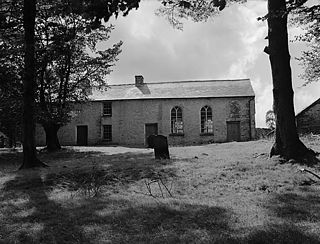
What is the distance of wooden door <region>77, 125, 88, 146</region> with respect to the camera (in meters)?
38.1

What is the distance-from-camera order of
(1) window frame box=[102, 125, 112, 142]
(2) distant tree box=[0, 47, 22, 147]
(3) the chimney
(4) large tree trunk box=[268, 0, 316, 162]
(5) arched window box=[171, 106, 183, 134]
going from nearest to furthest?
1. (4) large tree trunk box=[268, 0, 316, 162]
2. (2) distant tree box=[0, 47, 22, 147]
3. (5) arched window box=[171, 106, 183, 134]
4. (1) window frame box=[102, 125, 112, 142]
5. (3) the chimney

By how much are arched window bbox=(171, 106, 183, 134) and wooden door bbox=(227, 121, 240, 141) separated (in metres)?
4.64

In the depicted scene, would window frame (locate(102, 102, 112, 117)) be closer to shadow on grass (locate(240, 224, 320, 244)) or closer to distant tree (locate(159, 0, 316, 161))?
distant tree (locate(159, 0, 316, 161))

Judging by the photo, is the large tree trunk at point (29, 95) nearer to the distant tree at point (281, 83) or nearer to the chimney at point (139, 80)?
the distant tree at point (281, 83)

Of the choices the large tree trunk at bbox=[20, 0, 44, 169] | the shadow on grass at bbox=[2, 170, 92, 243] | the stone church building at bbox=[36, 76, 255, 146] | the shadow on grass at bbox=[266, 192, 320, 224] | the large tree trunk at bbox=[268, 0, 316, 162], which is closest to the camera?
the shadow on grass at bbox=[2, 170, 92, 243]

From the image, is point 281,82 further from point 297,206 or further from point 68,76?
point 68,76

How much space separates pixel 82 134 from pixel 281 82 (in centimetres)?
2830

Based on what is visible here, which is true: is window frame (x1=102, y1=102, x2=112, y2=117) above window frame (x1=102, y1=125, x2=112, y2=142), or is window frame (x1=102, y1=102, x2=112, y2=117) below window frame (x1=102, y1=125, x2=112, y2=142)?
above

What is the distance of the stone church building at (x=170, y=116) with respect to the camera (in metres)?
35.8

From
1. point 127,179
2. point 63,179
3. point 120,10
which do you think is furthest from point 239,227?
point 63,179

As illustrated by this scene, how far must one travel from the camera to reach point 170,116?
36656mm

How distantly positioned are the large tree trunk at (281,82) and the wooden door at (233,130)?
22.6 m

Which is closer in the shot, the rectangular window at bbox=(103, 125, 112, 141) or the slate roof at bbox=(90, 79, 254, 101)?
the slate roof at bbox=(90, 79, 254, 101)

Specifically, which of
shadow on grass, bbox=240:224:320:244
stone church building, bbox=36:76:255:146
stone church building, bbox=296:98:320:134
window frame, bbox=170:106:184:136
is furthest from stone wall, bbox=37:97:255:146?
shadow on grass, bbox=240:224:320:244
